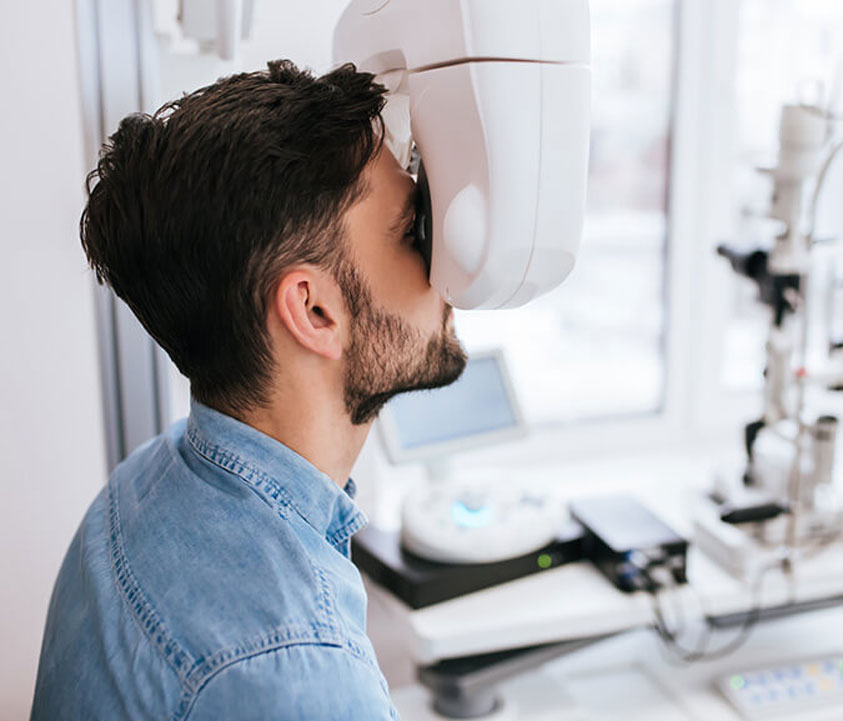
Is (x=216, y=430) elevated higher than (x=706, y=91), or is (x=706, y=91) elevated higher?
(x=706, y=91)

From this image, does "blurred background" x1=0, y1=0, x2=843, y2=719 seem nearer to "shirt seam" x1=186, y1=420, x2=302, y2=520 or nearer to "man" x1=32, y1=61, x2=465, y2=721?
"man" x1=32, y1=61, x2=465, y2=721

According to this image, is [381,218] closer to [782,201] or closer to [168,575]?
[168,575]

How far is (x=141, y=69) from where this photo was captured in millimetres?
1252

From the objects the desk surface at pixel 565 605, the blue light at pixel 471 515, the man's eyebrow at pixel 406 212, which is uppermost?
the man's eyebrow at pixel 406 212

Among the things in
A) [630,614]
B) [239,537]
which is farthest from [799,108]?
[239,537]

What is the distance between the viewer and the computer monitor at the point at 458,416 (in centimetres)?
144

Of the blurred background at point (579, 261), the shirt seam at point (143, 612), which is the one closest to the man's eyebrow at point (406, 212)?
the shirt seam at point (143, 612)

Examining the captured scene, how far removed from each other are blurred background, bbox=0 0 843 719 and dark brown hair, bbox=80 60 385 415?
41 cm

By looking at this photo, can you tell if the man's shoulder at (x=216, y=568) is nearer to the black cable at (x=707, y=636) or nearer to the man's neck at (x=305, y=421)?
the man's neck at (x=305, y=421)

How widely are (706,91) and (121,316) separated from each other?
4.64ft

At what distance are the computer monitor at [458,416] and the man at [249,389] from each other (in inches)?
19.1

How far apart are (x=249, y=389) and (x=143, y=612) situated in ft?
0.81

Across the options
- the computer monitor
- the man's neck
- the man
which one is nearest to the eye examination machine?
the computer monitor

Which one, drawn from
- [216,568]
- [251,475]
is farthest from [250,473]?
[216,568]
